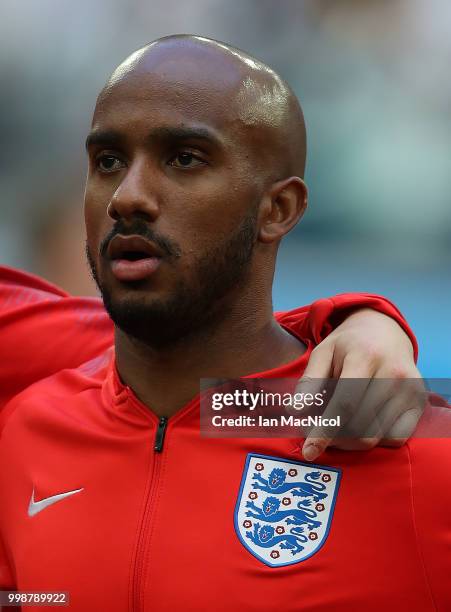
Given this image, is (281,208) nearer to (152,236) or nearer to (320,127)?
(152,236)

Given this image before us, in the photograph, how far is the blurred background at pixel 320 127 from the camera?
17.9ft

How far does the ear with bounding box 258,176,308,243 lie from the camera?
1786 mm

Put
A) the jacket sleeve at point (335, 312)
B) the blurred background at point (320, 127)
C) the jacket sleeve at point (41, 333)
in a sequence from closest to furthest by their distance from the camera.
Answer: the jacket sleeve at point (335, 312)
the jacket sleeve at point (41, 333)
the blurred background at point (320, 127)

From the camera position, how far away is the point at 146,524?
1.62m

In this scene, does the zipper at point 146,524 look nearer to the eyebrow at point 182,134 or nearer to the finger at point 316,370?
the finger at point 316,370

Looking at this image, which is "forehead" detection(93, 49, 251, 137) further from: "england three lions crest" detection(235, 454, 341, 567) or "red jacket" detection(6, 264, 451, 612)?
"england three lions crest" detection(235, 454, 341, 567)

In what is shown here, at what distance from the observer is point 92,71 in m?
6.30

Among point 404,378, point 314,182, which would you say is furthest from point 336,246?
point 404,378

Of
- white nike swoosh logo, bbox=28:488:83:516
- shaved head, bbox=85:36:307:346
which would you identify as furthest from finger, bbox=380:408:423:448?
white nike swoosh logo, bbox=28:488:83:516

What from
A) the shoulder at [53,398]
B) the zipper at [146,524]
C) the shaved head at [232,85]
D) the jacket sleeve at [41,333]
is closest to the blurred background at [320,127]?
the jacket sleeve at [41,333]

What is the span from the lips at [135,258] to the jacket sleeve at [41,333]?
1.80ft

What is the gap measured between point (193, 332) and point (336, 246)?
3.91 meters

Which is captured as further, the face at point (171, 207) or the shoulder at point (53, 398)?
the shoulder at point (53, 398)

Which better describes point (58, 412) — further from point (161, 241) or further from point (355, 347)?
point (355, 347)
